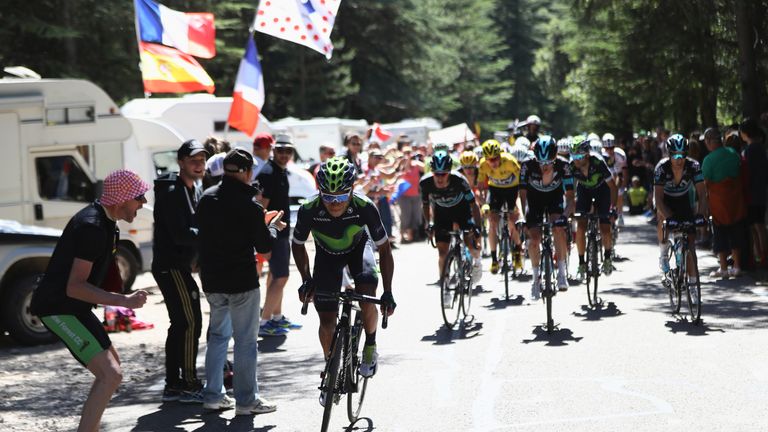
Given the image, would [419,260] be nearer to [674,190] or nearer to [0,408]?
[674,190]

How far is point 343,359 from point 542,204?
6.19 meters

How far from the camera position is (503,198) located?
15.8m

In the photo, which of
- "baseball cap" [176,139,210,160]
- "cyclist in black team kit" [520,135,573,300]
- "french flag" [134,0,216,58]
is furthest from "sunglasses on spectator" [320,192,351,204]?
"french flag" [134,0,216,58]

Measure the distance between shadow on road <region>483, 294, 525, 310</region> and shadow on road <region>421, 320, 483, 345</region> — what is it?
3.88ft

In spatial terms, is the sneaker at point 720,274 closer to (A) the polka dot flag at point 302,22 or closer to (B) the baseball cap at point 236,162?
(A) the polka dot flag at point 302,22

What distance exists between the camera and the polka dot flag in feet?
46.0

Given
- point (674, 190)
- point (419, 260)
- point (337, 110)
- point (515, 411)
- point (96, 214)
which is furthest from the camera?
point (337, 110)

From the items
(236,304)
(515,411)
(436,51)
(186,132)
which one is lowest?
(515,411)

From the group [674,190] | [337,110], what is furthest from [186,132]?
[337,110]

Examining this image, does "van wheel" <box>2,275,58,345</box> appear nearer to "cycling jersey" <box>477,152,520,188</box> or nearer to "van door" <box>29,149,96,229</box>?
"van door" <box>29,149,96,229</box>

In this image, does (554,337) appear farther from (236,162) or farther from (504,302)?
(236,162)

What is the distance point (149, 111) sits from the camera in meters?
24.1

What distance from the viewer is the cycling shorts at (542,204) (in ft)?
43.4

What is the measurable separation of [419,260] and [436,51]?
38.9m
